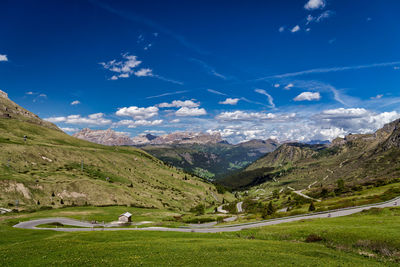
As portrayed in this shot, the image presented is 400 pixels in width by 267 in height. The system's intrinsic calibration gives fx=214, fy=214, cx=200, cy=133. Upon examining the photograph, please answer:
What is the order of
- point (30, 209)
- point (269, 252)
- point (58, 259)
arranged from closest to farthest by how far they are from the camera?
point (58, 259) < point (269, 252) < point (30, 209)

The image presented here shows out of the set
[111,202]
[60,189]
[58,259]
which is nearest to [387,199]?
[58,259]

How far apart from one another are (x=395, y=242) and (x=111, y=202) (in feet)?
554

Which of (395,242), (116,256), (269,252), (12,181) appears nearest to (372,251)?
(395,242)

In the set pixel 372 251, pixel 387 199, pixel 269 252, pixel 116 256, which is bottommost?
pixel 387 199

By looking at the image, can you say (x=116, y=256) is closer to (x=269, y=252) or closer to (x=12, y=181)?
(x=269, y=252)

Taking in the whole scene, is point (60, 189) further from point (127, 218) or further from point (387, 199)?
point (387, 199)

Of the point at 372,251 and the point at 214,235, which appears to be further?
the point at 214,235

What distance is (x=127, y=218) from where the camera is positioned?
102 meters

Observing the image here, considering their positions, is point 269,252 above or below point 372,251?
above

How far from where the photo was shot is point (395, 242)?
29.4 m

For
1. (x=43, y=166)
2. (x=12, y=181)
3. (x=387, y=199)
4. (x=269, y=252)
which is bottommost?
(x=387, y=199)

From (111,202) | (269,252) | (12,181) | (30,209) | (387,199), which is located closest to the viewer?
(269,252)

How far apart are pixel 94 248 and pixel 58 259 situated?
5118 millimetres

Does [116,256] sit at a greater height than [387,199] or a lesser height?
greater
